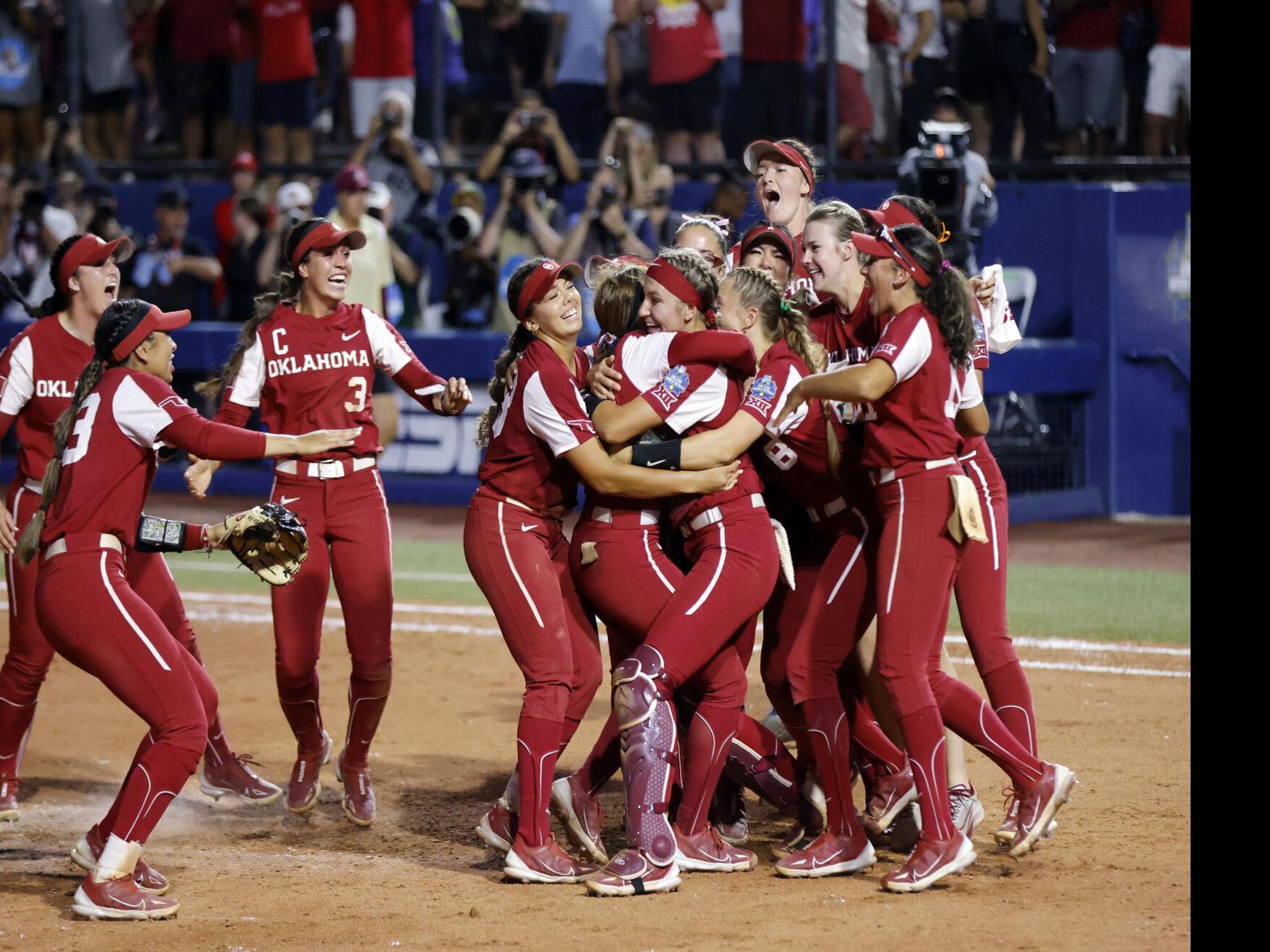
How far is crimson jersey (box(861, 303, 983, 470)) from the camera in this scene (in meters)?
5.38

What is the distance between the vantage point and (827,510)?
19.5 ft

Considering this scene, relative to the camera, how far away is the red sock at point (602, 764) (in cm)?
600

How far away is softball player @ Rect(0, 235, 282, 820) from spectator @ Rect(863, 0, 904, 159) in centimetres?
889

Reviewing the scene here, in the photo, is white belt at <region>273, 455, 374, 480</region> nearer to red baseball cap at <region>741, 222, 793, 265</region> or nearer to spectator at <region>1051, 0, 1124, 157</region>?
red baseball cap at <region>741, 222, 793, 265</region>

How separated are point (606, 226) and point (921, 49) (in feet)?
9.73

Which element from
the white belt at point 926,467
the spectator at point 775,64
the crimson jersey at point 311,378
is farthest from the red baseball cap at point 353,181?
the white belt at point 926,467

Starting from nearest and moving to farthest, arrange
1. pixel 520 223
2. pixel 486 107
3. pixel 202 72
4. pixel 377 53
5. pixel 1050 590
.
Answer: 1. pixel 1050 590
2. pixel 520 223
3. pixel 377 53
4. pixel 486 107
5. pixel 202 72

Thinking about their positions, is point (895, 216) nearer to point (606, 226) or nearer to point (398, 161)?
point (606, 226)

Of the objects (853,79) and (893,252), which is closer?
(893,252)

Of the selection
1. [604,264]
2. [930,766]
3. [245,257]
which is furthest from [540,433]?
[245,257]

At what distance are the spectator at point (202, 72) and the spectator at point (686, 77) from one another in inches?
181

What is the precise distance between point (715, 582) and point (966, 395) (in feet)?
3.51

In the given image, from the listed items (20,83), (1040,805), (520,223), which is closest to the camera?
(1040,805)

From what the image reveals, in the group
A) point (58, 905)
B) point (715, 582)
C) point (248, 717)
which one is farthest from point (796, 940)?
point (248, 717)
